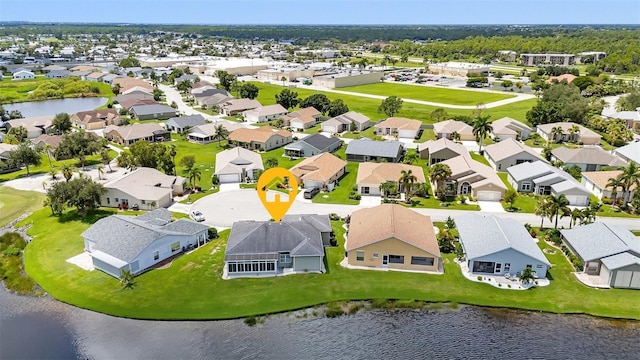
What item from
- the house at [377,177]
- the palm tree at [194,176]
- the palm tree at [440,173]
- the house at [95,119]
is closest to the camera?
the palm tree at [440,173]

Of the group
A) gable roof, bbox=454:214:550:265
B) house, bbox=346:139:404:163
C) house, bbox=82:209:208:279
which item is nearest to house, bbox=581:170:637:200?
gable roof, bbox=454:214:550:265

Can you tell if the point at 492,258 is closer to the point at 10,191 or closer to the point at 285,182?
the point at 285,182

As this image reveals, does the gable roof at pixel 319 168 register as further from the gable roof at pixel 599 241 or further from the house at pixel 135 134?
the house at pixel 135 134

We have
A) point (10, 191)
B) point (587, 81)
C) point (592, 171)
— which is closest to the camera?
point (10, 191)

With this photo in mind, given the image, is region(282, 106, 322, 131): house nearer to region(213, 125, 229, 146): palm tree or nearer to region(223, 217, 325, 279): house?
region(213, 125, 229, 146): palm tree

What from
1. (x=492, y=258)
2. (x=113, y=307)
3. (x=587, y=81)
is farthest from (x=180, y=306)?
(x=587, y=81)

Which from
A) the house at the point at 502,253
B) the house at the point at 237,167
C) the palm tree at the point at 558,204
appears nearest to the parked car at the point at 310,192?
the house at the point at 237,167
